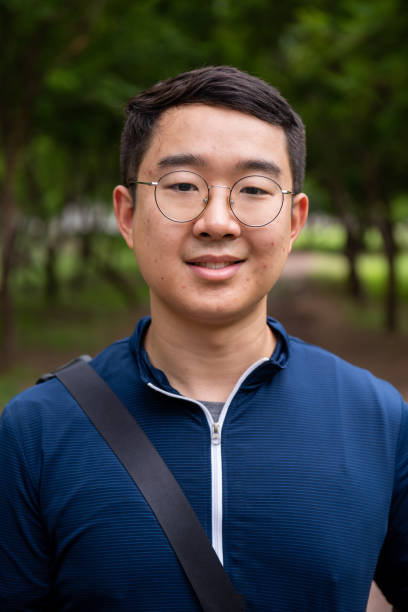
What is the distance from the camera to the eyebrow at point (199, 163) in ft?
5.68

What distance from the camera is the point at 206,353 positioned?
1881 millimetres

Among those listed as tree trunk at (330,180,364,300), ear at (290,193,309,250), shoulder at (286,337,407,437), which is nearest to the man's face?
ear at (290,193,309,250)

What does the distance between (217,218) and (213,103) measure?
12.9 inches

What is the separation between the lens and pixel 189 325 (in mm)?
1853

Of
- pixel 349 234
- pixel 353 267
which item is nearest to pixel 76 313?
pixel 349 234

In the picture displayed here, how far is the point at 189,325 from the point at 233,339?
0.44ft

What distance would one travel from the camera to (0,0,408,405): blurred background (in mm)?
9797

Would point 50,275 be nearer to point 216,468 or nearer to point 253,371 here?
point 253,371

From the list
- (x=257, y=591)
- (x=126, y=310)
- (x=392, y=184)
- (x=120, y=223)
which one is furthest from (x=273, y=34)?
(x=257, y=591)

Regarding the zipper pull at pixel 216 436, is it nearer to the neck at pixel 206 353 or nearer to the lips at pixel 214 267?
the neck at pixel 206 353

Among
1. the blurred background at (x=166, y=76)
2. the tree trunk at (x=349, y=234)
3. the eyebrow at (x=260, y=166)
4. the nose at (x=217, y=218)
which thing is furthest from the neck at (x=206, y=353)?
the tree trunk at (x=349, y=234)

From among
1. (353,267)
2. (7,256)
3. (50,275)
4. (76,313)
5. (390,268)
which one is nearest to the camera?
(7,256)

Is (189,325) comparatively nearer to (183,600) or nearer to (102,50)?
(183,600)

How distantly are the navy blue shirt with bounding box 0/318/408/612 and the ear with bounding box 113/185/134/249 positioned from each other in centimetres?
47
